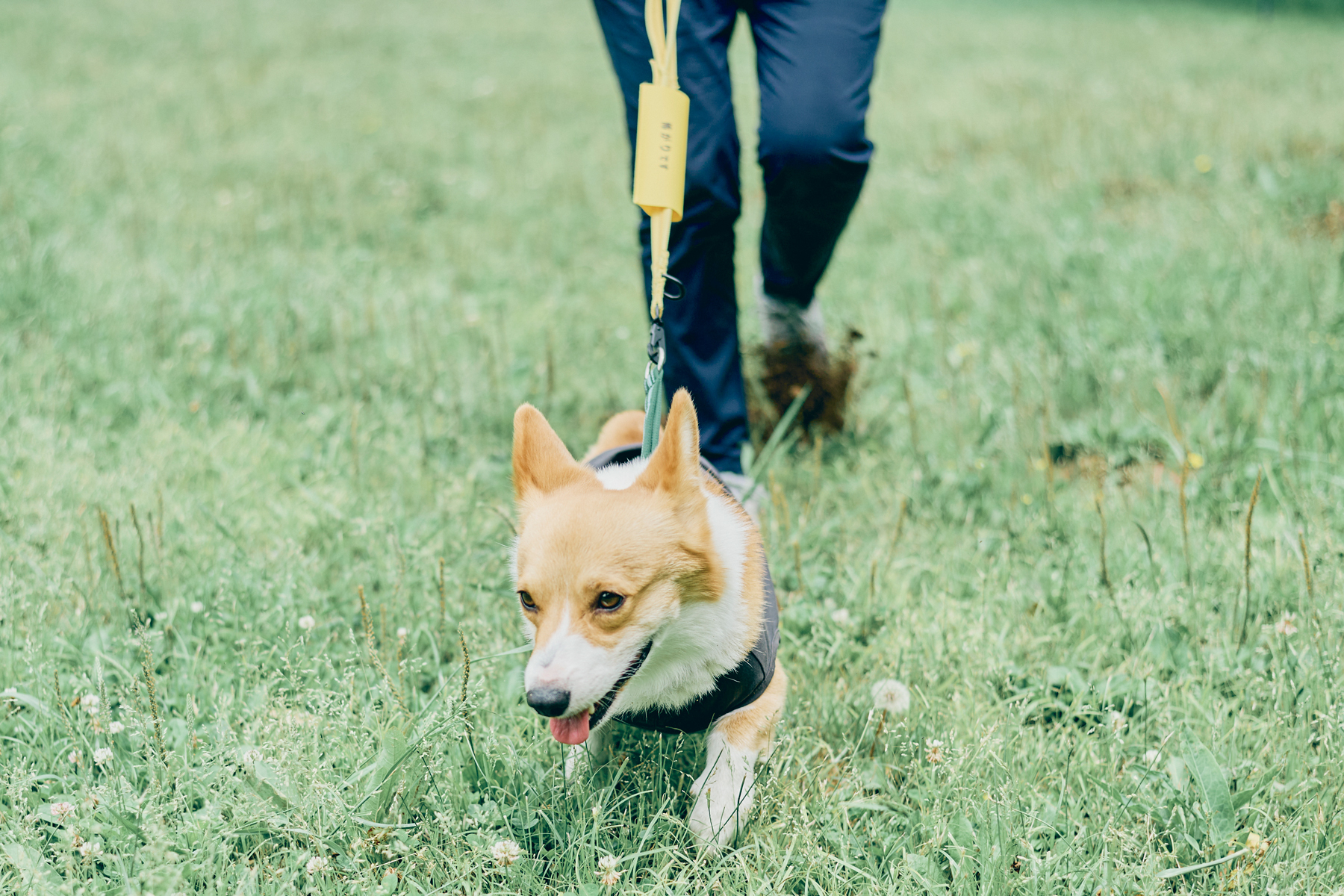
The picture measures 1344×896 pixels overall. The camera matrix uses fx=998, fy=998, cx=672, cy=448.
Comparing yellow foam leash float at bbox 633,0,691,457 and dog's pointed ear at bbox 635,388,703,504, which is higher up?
yellow foam leash float at bbox 633,0,691,457

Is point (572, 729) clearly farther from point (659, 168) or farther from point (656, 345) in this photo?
point (659, 168)

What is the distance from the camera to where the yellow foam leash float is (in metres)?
2.03

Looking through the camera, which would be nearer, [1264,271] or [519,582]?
[519,582]

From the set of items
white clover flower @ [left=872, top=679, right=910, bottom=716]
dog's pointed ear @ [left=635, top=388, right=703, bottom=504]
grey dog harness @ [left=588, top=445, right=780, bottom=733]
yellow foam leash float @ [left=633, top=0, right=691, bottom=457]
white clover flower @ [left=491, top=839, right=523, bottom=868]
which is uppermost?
yellow foam leash float @ [left=633, top=0, right=691, bottom=457]

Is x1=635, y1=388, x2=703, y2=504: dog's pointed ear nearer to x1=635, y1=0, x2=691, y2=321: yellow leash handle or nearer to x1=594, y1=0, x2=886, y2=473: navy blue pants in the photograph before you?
x1=635, y1=0, x2=691, y2=321: yellow leash handle

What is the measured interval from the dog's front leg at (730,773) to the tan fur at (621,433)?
76 cm

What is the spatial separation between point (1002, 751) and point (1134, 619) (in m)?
0.59

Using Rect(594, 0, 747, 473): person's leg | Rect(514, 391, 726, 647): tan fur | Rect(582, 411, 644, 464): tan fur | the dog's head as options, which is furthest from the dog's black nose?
Rect(594, 0, 747, 473): person's leg

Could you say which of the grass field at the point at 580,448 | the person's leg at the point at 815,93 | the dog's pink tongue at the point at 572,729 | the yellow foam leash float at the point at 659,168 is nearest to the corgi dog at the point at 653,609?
the dog's pink tongue at the point at 572,729

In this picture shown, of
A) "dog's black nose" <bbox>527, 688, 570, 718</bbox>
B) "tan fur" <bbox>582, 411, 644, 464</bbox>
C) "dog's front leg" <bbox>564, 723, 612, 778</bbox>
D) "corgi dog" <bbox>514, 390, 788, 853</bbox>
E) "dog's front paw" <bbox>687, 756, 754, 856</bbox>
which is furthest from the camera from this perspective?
"tan fur" <bbox>582, 411, 644, 464</bbox>

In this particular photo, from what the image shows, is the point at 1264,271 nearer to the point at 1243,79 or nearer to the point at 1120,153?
the point at 1120,153

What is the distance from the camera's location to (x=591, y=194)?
5738 mm

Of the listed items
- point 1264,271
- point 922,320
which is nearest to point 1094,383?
point 922,320

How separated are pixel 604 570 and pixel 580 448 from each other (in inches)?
67.1
